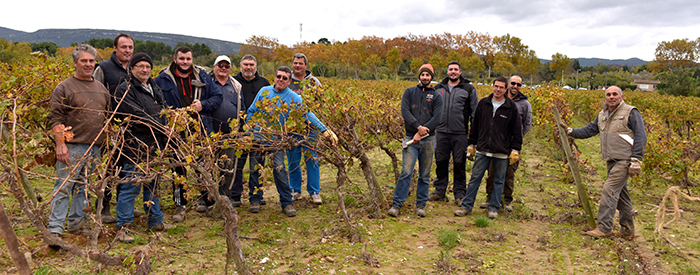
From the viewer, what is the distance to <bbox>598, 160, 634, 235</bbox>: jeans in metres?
4.80

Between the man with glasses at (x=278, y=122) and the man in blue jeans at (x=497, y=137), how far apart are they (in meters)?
2.21

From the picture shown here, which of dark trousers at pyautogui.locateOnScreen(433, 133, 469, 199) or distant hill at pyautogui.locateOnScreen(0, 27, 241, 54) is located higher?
distant hill at pyautogui.locateOnScreen(0, 27, 241, 54)

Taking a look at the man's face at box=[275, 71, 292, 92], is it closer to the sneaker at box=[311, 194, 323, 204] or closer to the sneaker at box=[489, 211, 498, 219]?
the sneaker at box=[311, 194, 323, 204]

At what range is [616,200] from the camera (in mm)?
4891

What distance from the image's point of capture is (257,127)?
15.2 ft

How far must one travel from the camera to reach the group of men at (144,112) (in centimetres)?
399

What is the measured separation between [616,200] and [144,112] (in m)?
5.29

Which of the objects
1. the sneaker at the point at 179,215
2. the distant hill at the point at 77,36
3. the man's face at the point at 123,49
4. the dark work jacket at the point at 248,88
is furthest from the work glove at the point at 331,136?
the distant hill at the point at 77,36

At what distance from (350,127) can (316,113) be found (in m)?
0.47

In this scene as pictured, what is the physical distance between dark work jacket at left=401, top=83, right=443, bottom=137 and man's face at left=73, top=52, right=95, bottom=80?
370 centimetres

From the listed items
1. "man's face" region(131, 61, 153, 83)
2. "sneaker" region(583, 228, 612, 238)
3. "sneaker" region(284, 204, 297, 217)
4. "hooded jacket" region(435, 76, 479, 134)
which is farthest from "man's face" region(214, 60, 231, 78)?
"sneaker" region(583, 228, 612, 238)

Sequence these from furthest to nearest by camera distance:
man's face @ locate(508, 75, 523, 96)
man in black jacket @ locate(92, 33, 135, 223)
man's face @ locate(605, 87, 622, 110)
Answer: man's face @ locate(508, 75, 523, 96)
man's face @ locate(605, 87, 622, 110)
man in black jacket @ locate(92, 33, 135, 223)

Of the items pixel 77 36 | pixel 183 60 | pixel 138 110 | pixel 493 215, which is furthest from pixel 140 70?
pixel 77 36

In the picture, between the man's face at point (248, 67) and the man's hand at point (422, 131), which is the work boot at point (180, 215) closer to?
the man's face at point (248, 67)
